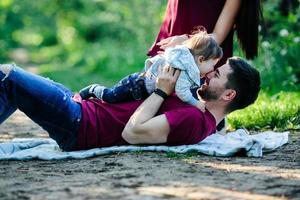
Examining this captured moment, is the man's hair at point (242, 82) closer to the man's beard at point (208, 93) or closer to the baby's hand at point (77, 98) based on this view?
the man's beard at point (208, 93)

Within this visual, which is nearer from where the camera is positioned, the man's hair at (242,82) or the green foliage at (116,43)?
the man's hair at (242,82)

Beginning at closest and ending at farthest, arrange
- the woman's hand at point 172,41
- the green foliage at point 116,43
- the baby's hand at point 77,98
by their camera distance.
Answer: the baby's hand at point 77,98
the woman's hand at point 172,41
the green foliage at point 116,43

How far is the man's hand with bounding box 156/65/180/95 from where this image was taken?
4.71 meters

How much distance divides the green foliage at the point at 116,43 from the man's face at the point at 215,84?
3.35 ft

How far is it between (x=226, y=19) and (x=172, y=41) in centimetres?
45

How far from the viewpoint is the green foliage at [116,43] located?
285 inches

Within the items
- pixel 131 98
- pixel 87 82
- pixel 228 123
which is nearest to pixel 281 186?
pixel 131 98

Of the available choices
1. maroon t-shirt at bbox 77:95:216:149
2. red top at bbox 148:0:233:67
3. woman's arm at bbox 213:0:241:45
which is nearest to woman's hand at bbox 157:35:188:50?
red top at bbox 148:0:233:67

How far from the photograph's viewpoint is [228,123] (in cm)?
625

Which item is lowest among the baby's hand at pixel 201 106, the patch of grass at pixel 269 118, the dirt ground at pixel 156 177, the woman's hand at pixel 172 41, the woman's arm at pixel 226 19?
the dirt ground at pixel 156 177

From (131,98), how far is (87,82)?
7470mm

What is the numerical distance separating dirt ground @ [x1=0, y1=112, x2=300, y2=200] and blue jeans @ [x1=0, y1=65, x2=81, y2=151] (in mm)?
250

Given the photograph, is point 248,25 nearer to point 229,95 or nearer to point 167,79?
point 229,95

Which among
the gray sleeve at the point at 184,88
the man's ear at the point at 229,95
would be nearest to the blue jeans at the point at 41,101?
the gray sleeve at the point at 184,88
